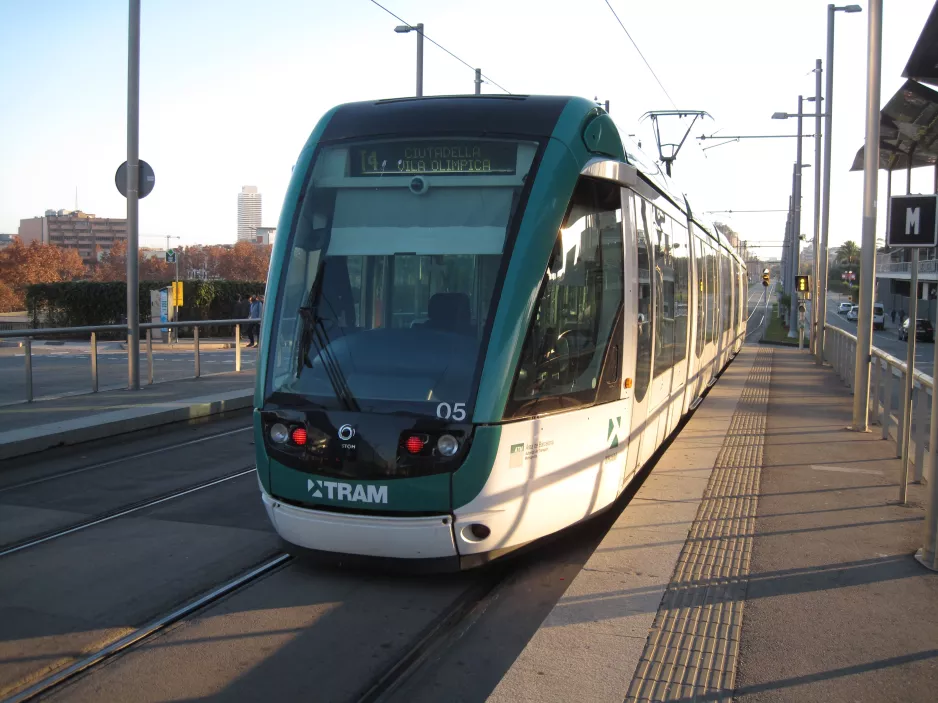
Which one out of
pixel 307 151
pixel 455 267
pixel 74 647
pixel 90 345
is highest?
pixel 307 151

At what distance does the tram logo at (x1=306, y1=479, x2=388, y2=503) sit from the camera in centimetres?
529

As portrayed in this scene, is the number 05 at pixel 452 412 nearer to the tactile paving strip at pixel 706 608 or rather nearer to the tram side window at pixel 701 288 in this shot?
the tactile paving strip at pixel 706 608

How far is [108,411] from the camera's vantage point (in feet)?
39.7

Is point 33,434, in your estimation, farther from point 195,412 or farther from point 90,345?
point 90,345

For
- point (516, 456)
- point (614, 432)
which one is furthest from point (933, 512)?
point (516, 456)

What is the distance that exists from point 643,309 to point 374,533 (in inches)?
115

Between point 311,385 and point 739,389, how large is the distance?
13.9m

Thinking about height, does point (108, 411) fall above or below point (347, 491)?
below

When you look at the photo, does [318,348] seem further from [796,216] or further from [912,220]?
[796,216]

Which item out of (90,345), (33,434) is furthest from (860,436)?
(90,345)

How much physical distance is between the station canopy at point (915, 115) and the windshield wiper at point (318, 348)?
31.2m

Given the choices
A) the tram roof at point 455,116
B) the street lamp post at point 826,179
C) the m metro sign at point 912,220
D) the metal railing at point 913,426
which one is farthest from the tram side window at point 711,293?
the street lamp post at point 826,179

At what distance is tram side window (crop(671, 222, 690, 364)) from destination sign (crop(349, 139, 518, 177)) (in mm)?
4057

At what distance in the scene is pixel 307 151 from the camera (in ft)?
20.2
